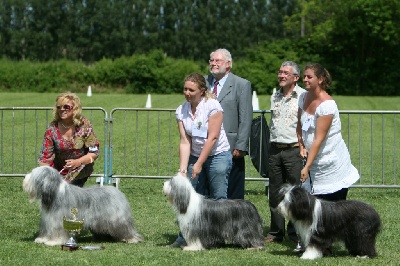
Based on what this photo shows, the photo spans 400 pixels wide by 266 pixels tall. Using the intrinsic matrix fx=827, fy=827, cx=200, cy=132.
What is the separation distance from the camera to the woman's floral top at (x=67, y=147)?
833cm

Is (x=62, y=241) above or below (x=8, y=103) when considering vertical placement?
below

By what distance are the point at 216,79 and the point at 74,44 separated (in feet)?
214

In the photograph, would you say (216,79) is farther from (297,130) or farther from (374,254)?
(374,254)

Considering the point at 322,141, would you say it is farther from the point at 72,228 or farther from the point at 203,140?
the point at 72,228

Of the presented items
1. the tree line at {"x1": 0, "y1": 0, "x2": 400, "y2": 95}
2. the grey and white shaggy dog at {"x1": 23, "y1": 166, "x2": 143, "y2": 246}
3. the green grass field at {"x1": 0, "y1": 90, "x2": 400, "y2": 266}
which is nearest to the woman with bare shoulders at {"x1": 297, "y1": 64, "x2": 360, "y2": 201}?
the green grass field at {"x1": 0, "y1": 90, "x2": 400, "y2": 266}

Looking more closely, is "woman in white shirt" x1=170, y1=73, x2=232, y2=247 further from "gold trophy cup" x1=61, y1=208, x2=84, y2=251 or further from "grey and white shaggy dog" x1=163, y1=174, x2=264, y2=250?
"gold trophy cup" x1=61, y1=208, x2=84, y2=251

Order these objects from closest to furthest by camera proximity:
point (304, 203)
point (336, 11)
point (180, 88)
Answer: point (304, 203), point (180, 88), point (336, 11)

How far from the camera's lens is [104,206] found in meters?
8.12

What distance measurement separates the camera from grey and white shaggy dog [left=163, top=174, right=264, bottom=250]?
24.7ft

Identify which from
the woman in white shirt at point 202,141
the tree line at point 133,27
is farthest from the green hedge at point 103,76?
the woman in white shirt at point 202,141

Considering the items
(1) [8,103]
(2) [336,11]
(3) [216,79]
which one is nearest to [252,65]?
(2) [336,11]

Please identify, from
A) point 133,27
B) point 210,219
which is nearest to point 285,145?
point 210,219

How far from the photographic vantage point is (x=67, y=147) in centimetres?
833

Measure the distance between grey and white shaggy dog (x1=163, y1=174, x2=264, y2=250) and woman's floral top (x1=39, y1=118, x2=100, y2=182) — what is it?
123 cm
